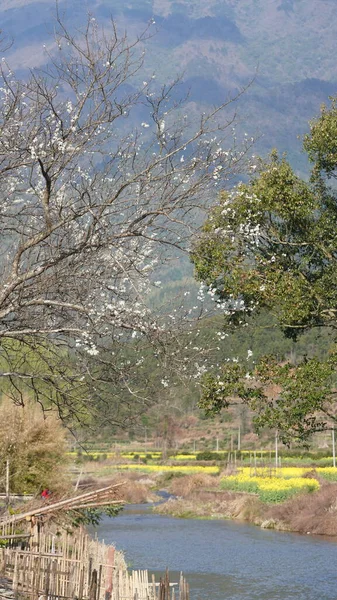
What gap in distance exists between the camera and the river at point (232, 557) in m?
23.2

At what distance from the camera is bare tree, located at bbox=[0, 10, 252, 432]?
11.5 metres

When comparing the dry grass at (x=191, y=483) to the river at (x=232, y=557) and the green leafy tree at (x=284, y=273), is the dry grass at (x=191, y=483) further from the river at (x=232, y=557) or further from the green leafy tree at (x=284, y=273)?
the green leafy tree at (x=284, y=273)

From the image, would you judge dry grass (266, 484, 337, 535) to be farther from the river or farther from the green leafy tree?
the green leafy tree

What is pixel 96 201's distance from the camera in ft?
39.6

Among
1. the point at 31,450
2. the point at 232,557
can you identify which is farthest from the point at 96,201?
the point at 232,557

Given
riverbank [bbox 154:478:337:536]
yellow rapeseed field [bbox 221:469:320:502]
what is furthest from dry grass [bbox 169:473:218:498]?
yellow rapeseed field [bbox 221:469:320:502]

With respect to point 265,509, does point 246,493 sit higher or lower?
higher

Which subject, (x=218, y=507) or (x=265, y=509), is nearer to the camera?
(x=265, y=509)

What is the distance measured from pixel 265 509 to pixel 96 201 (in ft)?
103

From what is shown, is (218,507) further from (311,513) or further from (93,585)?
(93,585)

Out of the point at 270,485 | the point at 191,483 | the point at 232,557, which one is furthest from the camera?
the point at 191,483

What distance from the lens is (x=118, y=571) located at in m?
15.2

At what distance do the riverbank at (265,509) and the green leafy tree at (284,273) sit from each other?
2032 centimetres

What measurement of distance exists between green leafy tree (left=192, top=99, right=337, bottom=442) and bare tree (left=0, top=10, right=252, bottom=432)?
347 cm
